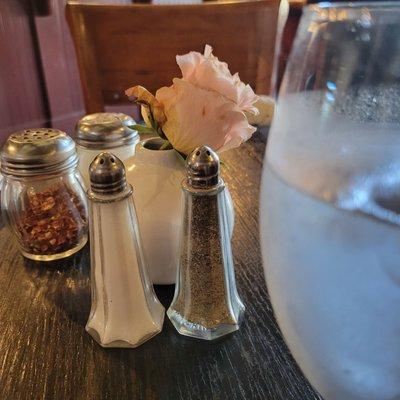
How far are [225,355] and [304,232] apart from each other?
0.22 meters

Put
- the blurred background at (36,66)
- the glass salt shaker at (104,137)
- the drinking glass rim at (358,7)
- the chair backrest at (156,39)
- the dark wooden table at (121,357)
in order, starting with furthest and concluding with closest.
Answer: the blurred background at (36,66)
the chair backrest at (156,39)
the glass salt shaker at (104,137)
the dark wooden table at (121,357)
the drinking glass rim at (358,7)

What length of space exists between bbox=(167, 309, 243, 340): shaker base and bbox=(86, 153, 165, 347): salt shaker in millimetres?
21

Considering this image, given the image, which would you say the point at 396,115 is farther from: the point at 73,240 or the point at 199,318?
the point at 73,240

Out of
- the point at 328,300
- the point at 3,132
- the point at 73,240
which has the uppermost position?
the point at 328,300

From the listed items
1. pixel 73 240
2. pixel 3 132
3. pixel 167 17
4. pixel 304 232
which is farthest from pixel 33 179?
pixel 3 132

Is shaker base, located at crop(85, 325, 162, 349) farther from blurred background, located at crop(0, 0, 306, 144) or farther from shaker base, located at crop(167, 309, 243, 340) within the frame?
blurred background, located at crop(0, 0, 306, 144)

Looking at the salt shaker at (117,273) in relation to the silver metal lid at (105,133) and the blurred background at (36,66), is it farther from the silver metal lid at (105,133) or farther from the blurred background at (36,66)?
the blurred background at (36,66)

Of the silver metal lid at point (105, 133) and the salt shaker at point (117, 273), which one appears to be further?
the silver metal lid at point (105, 133)

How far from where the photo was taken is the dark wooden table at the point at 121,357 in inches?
15.0

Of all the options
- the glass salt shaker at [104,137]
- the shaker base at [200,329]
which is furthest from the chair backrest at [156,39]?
the shaker base at [200,329]

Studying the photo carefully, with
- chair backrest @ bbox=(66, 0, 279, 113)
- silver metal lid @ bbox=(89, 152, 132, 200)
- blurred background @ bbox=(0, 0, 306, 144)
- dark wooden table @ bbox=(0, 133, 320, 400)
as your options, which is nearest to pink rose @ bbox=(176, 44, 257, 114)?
silver metal lid @ bbox=(89, 152, 132, 200)

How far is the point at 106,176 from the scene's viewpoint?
410 mm

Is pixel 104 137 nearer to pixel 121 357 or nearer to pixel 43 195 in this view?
pixel 43 195

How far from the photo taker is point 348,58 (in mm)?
231
